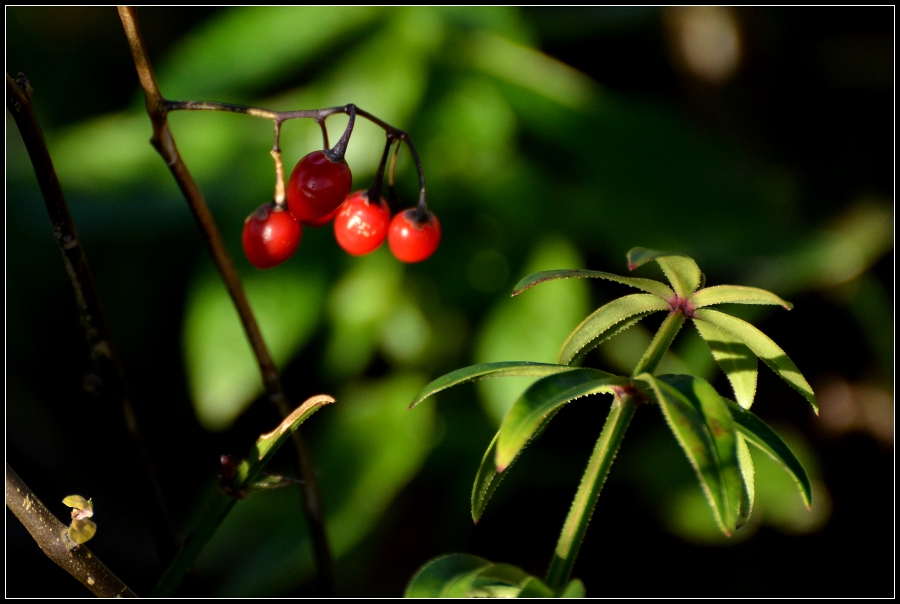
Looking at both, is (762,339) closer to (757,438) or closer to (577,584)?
(757,438)

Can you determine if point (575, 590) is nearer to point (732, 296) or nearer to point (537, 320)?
point (732, 296)

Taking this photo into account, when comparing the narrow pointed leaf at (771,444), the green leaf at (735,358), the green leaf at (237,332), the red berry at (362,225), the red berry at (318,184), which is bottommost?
the green leaf at (237,332)

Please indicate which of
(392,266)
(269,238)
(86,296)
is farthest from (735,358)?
(392,266)

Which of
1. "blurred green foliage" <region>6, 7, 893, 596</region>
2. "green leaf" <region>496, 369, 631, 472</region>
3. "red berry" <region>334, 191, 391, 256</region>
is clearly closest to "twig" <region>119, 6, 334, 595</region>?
"red berry" <region>334, 191, 391, 256</region>

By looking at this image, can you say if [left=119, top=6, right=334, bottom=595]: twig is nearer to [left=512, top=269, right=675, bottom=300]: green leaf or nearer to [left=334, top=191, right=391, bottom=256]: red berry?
[left=334, top=191, right=391, bottom=256]: red berry

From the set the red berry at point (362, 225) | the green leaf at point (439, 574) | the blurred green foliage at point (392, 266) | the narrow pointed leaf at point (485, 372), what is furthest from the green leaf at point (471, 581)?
the blurred green foliage at point (392, 266)

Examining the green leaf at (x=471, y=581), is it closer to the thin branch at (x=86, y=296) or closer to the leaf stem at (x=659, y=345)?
the leaf stem at (x=659, y=345)
